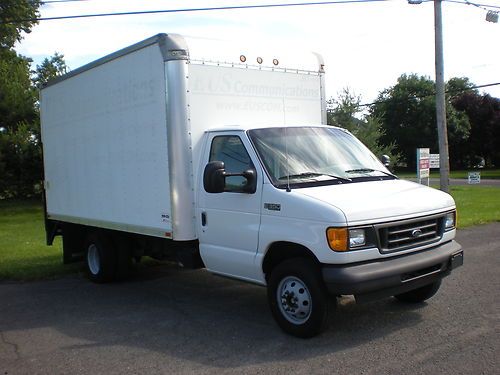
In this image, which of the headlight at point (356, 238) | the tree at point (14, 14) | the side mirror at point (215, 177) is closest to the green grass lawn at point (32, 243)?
the side mirror at point (215, 177)

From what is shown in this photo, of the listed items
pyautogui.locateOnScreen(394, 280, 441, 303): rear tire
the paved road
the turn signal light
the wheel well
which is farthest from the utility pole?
the turn signal light

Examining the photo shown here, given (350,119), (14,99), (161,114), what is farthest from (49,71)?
(161,114)

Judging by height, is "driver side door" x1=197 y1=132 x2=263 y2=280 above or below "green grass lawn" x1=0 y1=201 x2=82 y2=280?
above

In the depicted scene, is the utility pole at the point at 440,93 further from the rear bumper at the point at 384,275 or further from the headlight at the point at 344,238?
the headlight at the point at 344,238

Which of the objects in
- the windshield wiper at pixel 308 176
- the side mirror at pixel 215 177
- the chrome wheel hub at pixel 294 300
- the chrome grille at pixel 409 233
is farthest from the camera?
the windshield wiper at pixel 308 176

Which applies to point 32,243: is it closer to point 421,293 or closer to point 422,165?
point 421,293

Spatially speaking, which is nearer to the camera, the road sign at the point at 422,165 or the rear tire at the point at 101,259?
the rear tire at the point at 101,259

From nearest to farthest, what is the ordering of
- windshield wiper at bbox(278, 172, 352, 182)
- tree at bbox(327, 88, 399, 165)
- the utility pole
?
windshield wiper at bbox(278, 172, 352, 182) < the utility pole < tree at bbox(327, 88, 399, 165)

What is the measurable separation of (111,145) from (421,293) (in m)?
4.43

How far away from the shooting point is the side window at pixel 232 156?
5.72 meters

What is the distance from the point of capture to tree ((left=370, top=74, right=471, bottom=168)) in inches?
2281

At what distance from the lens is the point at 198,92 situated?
20.1ft

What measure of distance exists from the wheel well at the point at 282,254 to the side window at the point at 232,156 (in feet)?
2.47

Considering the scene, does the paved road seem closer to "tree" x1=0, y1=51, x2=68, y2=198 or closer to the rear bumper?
the rear bumper
